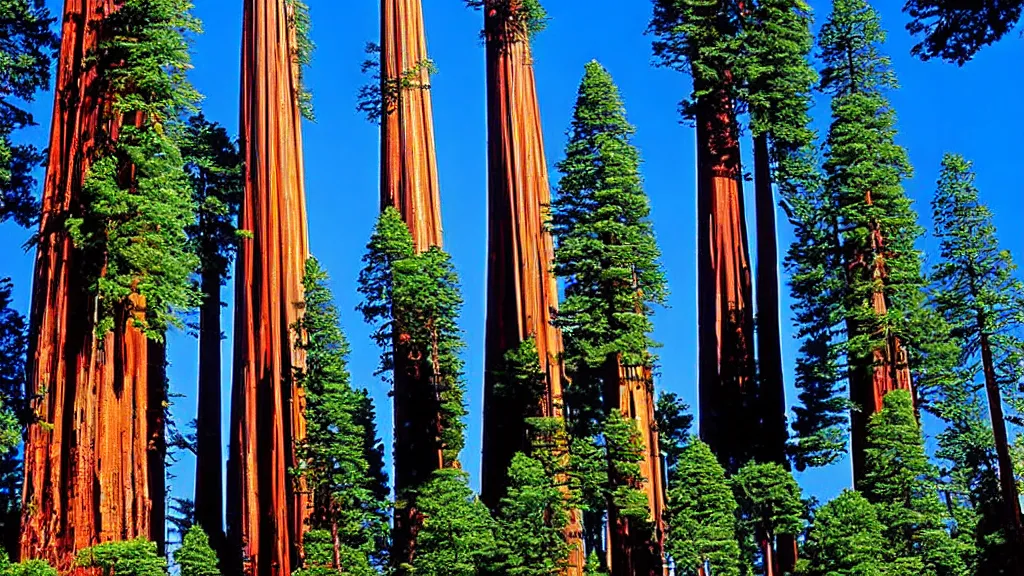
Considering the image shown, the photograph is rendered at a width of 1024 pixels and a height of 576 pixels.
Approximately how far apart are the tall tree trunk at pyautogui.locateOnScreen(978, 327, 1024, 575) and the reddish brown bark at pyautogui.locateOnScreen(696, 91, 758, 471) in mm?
6255

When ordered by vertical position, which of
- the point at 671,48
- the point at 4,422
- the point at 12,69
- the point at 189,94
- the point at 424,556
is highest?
the point at 671,48

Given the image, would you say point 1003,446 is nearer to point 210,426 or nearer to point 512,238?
point 512,238

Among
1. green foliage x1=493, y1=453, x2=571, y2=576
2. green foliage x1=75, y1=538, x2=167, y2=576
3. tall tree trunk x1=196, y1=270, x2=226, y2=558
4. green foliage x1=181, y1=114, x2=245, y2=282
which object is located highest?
green foliage x1=181, y1=114, x2=245, y2=282

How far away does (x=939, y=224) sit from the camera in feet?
120

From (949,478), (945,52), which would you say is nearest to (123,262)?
(945,52)

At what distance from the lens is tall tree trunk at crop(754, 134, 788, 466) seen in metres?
34.6

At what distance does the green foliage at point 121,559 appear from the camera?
74.2 ft

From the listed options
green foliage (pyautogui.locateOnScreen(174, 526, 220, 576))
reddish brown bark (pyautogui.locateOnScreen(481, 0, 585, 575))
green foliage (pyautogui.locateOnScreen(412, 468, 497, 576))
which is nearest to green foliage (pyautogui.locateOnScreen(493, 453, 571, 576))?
green foliage (pyautogui.locateOnScreen(412, 468, 497, 576))

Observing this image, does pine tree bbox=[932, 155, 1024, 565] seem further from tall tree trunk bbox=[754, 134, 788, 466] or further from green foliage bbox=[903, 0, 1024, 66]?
green foliage bbox=[903, 0, 1024, 66]

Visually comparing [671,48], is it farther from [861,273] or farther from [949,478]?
[949,478]

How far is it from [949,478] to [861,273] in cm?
1204

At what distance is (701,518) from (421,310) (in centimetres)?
825

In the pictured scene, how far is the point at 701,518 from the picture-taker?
30.9 metres

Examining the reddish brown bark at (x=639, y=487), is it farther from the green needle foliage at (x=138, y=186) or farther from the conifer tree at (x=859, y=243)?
the green needle foliage at (x=138, y=186)
